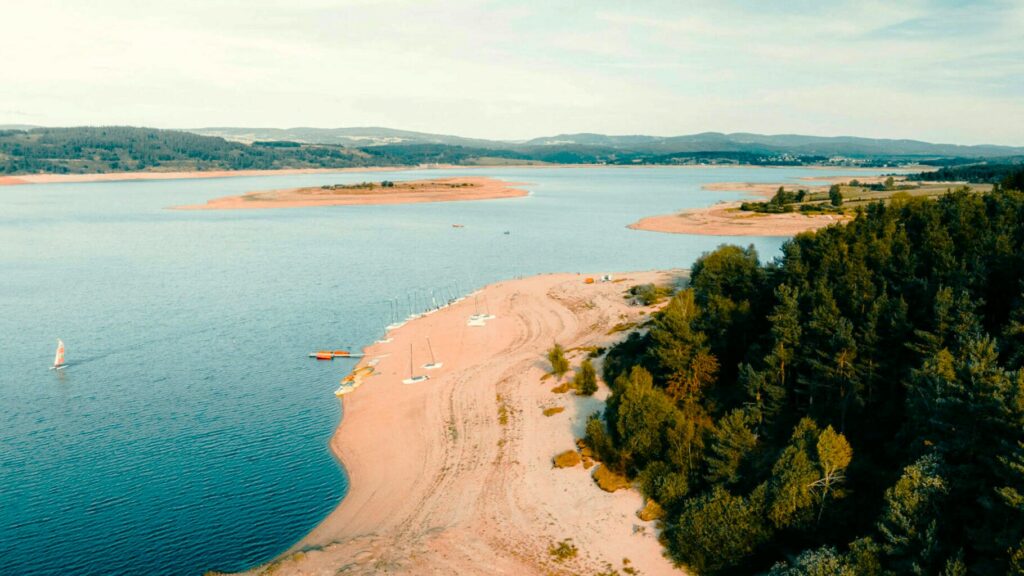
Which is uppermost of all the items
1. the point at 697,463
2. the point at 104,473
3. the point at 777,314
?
the point at 777,314

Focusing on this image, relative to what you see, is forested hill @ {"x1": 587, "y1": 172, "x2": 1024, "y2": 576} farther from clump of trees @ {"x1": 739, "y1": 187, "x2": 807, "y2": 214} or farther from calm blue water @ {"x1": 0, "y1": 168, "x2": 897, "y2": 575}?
clump of trees @ {"x1": 739, "y1": 187, "x2": 807, "y2": 214}

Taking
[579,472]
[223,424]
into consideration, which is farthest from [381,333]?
[579,472]

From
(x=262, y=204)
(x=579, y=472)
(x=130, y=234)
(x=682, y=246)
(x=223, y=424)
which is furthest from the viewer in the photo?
(x=262, y=204)

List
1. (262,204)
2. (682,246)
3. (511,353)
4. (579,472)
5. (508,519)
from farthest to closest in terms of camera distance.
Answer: (262,204) < (682,246) < (511,353) < (579,472) < (508,519)

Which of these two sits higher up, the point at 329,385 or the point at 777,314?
the point at 777,314

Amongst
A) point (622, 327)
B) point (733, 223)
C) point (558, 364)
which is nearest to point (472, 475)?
point (558, 364)

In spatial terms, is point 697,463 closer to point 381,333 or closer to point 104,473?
point 104,473

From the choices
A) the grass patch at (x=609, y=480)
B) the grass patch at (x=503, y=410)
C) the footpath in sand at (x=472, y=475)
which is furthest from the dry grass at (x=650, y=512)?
the grass patch at (x=503, y=410)
